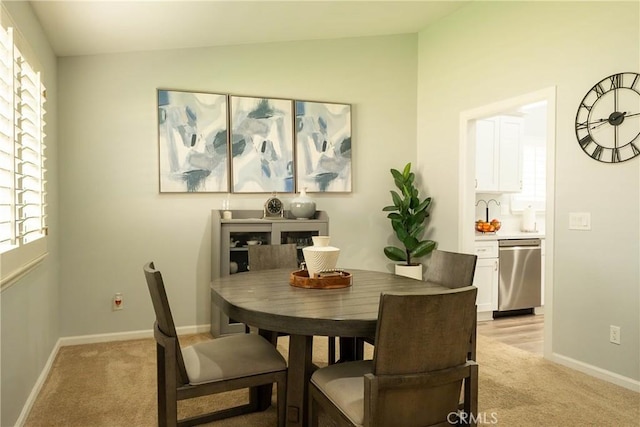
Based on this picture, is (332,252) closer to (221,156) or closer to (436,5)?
(221,156)

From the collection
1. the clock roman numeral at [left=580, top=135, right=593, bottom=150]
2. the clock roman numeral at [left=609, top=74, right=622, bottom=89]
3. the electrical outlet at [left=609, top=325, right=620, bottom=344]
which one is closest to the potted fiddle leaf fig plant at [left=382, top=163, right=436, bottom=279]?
the clock roman numeral at [left=580, top=135, right=593, bottom=150]

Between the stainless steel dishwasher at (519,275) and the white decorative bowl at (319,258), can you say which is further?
the stainless steel dishwasher at (519,275)

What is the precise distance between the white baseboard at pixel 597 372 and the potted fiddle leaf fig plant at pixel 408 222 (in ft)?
5.23

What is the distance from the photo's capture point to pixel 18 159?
2.32 meters

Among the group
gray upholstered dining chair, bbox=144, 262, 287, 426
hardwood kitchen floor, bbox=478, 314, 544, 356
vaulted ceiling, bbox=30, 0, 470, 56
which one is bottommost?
hardwood kitchen floor, bbox=478, 314, 544, 356

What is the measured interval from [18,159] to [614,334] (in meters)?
3.74

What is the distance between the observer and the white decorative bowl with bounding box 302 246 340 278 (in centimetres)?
236

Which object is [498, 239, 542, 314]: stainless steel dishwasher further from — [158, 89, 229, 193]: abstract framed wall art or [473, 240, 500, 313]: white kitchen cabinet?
[158, 89, 229, 193]: abstract framed wall art

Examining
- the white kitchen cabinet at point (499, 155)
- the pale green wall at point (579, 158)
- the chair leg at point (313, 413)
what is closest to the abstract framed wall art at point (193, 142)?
the pale green wall at point (579, 158)

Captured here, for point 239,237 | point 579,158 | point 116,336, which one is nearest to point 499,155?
point 579,158

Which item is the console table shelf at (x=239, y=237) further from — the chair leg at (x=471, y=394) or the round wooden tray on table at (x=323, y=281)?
the chair leg at (x=471, y=394)

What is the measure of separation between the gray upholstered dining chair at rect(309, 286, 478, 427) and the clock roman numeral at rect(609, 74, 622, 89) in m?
2.27

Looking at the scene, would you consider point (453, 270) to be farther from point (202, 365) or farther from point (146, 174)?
point (146, 174)

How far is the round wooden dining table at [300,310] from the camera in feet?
5.67
